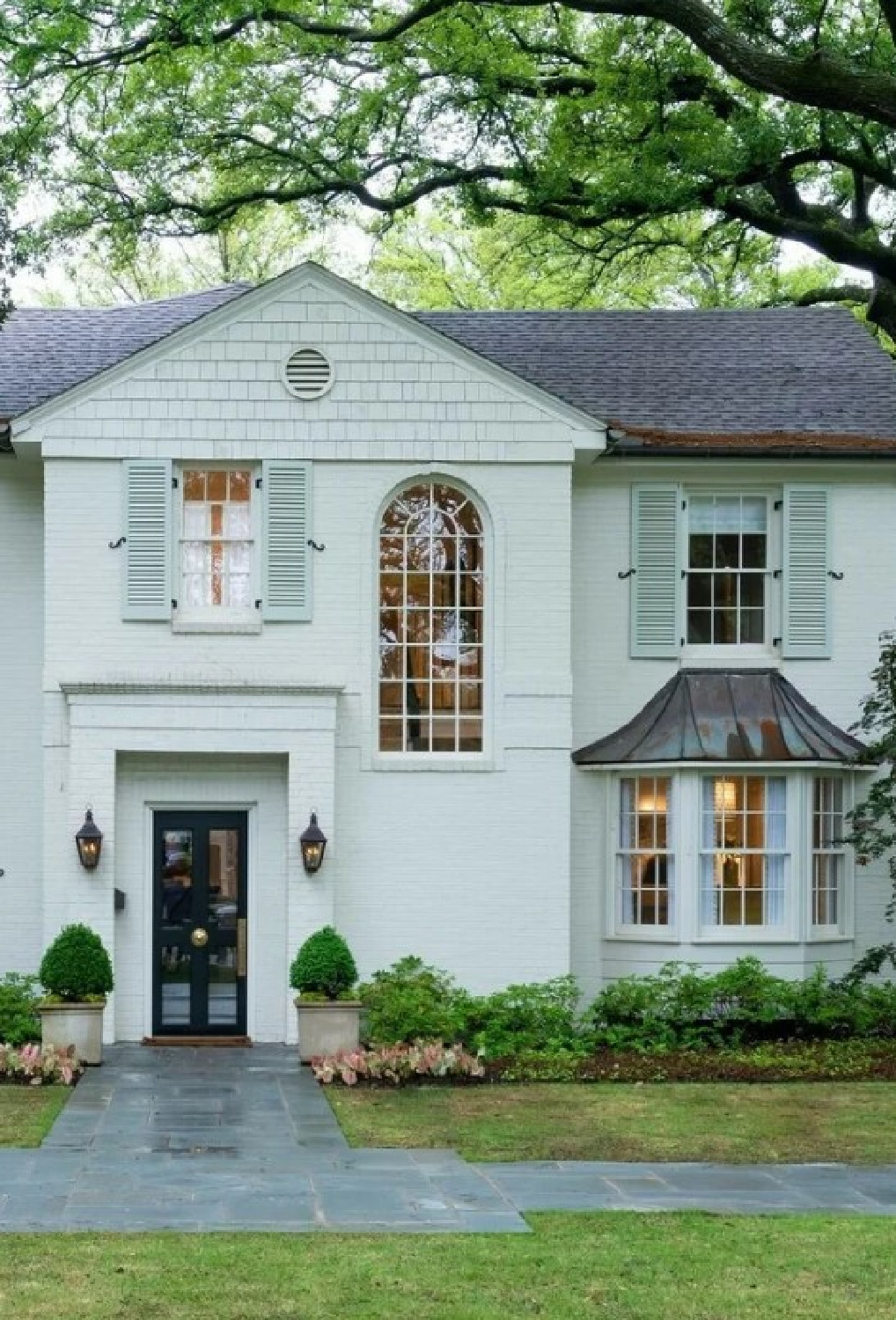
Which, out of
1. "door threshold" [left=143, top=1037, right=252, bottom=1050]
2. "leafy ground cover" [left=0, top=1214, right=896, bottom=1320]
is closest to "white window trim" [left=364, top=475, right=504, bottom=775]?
"door threshold" [left=143, top=1037, right=252, bottom=1050]

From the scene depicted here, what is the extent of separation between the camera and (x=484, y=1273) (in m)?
10.2

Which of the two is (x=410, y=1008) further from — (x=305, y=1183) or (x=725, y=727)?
(x=305, y=1183)

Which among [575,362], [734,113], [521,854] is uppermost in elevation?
[734,113]

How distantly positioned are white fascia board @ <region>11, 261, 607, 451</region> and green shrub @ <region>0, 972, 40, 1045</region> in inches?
213

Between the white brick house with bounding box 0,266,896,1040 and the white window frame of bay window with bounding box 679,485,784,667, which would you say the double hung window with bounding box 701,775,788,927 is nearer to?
the white brick house with bounding box 0,266,896,1040

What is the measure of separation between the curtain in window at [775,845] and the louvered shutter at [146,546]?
6450mm

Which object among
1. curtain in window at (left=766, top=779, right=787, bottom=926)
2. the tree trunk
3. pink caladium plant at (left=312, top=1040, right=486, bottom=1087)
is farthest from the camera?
the tree trunk

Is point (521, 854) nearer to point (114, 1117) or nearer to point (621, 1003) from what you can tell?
point (621, 1003)

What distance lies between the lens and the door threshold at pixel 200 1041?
19812 mm

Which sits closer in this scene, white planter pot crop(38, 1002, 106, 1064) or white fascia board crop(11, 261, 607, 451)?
white planter pot crop(38, 1002, 106, 1064)

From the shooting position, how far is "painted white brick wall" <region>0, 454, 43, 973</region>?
20.5 meters

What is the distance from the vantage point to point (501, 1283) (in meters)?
9.95

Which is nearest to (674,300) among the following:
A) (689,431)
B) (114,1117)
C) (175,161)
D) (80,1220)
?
(175,161)

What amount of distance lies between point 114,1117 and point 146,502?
22.3ft
